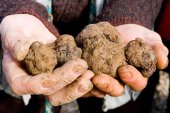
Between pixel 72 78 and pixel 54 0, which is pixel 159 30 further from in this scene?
pixel 72 78

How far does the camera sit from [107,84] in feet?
4.34

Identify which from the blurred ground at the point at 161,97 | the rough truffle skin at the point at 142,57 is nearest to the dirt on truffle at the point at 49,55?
the rough truffle skin at the point at 142,57

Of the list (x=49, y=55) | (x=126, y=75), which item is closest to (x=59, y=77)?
(x=49, y=55)

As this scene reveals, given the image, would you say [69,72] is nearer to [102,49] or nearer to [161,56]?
[102,49]

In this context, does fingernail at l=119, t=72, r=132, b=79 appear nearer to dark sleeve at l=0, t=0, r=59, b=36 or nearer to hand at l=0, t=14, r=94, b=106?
hand at l=0, t=14, r=94, b=106

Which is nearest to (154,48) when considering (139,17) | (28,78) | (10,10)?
(139,17)

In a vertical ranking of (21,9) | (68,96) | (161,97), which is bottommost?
(161,97)

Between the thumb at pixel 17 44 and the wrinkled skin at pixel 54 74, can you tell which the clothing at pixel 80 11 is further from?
the thumb at pixel 17 44

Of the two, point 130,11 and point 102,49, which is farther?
point 130,11

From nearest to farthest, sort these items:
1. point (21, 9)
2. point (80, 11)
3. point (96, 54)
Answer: point (96, 54)
point (21, 9)
point (80, 11)

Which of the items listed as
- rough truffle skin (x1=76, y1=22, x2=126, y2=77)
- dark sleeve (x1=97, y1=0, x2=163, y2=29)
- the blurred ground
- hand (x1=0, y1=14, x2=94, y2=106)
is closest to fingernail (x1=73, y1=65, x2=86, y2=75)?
hand (x1=0, y1=14, x2=94, y2=106)

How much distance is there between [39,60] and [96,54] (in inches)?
8.9

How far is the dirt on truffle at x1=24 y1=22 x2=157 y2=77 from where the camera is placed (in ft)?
4.45

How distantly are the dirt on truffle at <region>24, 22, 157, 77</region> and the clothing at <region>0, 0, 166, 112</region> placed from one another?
0.83ft
